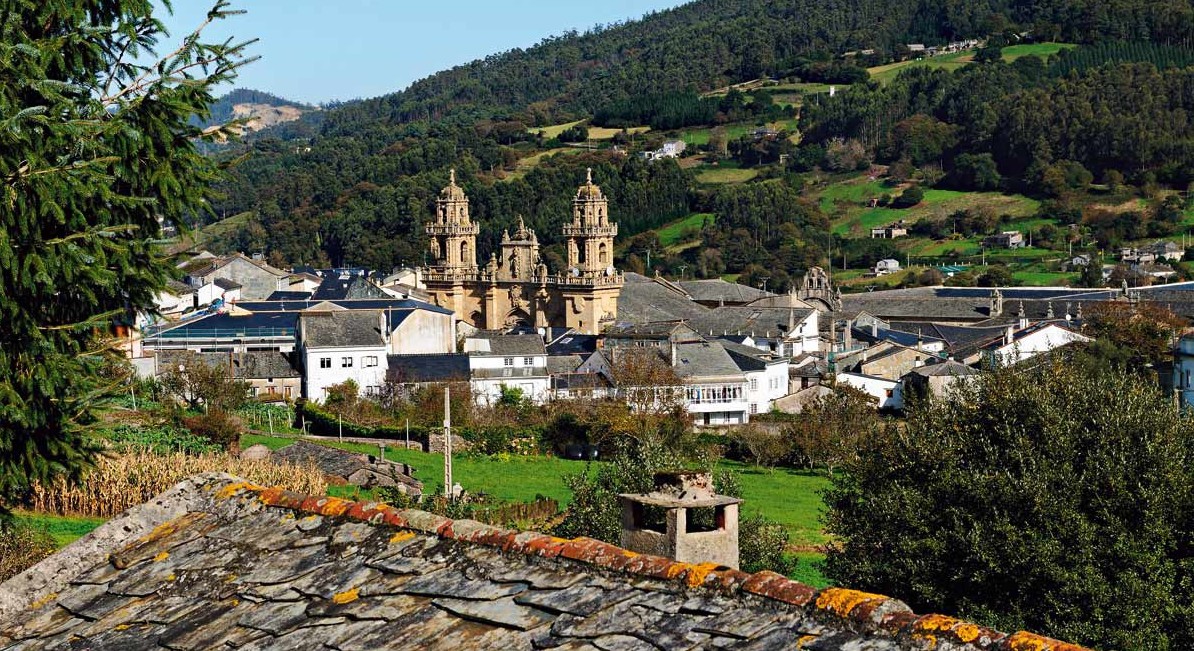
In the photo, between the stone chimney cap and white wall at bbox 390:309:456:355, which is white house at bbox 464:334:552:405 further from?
A: the stone chimney cap

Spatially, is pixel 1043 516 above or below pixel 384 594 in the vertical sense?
below

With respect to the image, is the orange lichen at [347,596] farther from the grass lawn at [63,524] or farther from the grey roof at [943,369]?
the grey roof at [943,369]

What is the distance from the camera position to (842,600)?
6773 mm

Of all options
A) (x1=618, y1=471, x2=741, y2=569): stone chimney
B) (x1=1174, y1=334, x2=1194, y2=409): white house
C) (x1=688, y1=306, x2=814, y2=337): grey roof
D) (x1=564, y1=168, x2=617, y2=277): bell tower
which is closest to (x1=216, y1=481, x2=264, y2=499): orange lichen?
(x1=618, y1=471, x2=741, y2=569): stone chimney

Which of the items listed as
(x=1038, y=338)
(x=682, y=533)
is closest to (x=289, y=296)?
(x=1038, y=338)

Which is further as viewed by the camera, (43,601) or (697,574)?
(43,601)

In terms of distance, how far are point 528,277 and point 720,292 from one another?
1706cm

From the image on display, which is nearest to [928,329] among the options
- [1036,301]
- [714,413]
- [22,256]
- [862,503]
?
[1036,301]

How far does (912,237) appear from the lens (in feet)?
476

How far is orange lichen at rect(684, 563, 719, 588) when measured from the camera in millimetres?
7234

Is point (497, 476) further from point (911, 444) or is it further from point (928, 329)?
point (928, 329)

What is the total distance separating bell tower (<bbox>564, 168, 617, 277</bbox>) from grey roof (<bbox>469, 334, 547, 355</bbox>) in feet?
53.9

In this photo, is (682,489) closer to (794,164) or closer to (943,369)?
(943,369)

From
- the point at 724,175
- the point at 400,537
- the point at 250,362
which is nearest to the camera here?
the point at 400,537
